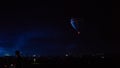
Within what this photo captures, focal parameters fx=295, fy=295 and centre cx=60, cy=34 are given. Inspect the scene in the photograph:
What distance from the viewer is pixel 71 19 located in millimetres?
52719

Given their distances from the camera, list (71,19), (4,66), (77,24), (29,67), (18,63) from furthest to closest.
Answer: (77,24) < (71,19) < (29,67) < (4,66) < (18,63)

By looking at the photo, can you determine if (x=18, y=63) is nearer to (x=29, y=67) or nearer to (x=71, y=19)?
(x=29, y=67)

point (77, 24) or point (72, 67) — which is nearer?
point (72, 67)

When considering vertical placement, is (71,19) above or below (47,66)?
above

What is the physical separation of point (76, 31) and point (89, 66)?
3494 cm

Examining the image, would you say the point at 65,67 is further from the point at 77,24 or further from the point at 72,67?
the point at 77,24

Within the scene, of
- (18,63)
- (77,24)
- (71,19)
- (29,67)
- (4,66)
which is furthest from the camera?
(77,24)

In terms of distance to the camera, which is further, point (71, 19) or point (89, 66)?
point (71, 19)

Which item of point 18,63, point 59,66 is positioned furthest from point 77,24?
point 18,63

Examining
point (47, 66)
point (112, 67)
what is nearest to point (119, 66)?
point (112, 67)

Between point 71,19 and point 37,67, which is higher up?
→ point 71,19

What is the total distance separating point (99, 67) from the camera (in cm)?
2231

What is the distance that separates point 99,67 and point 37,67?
4.68 m

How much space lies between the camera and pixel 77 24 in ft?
187
